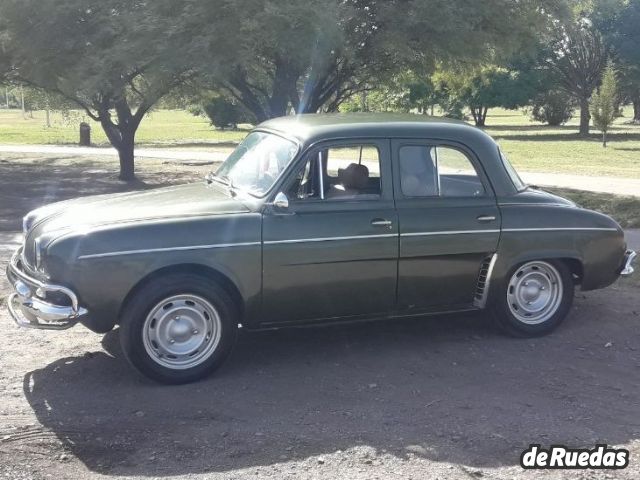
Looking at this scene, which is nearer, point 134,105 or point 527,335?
point 527,335

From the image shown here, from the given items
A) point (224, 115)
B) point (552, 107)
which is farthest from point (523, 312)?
point (552, 107)

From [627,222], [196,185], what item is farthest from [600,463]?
[627,222]

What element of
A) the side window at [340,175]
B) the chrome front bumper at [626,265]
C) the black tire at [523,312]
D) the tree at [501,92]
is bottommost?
the black tire at [523,312]

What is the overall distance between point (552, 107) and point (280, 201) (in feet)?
155

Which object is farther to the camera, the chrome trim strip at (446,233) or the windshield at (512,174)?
the windshield at (512,174)

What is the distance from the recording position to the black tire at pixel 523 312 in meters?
5.96

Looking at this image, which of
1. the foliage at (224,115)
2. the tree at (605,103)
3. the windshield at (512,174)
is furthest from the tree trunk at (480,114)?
the windshield at (512,174)

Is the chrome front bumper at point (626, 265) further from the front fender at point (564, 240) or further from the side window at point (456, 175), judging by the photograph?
the side window at point (456, 175)

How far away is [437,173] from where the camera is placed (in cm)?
580

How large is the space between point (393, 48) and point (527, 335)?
853cm

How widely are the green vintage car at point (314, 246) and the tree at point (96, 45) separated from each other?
731 centimetres

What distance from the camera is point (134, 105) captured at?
19531 millimetres

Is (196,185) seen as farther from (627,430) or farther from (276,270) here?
(627,430)

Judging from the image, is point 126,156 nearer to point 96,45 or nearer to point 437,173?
point 96,45
